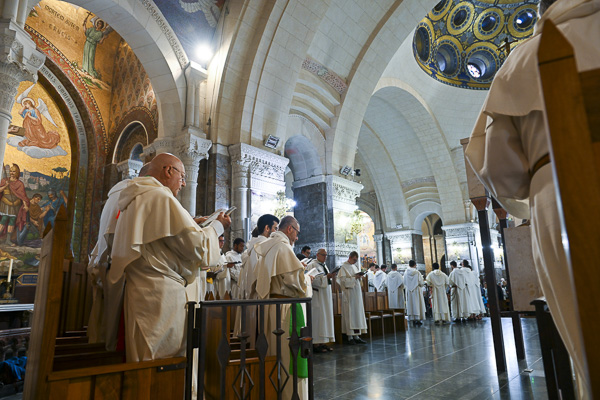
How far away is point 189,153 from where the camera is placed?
27.8 feet

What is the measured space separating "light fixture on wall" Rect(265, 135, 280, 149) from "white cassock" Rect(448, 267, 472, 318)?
21.1 ft

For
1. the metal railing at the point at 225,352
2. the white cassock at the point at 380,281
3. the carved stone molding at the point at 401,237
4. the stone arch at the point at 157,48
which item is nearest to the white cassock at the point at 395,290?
the white cassock at the point at 380,281

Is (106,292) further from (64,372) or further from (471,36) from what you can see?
(471,36)

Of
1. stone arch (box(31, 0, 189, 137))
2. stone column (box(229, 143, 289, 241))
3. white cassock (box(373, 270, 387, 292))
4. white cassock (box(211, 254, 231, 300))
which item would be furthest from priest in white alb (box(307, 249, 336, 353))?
white cassock (box(373, 270, 387, 292))

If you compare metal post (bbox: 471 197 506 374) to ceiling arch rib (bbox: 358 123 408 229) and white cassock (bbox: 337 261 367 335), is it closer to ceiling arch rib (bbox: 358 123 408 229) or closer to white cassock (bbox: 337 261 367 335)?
white cassock (bbox: 337 261 367 335)

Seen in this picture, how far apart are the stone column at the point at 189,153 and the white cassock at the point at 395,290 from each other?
250 inches

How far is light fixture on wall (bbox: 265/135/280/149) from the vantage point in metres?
9.72

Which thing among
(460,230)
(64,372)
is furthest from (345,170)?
(64,372)

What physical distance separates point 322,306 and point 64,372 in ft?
17.6

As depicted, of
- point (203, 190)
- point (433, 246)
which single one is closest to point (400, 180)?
point (433, 246)

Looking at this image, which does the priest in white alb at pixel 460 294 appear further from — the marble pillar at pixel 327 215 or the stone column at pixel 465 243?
the stone column at pixel 465 243

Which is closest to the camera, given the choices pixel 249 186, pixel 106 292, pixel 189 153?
pixel 106 292

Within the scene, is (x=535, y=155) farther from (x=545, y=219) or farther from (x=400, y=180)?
(x=400, y=180)

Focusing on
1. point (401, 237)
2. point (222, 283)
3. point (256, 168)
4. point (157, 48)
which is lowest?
point (222, 283)
